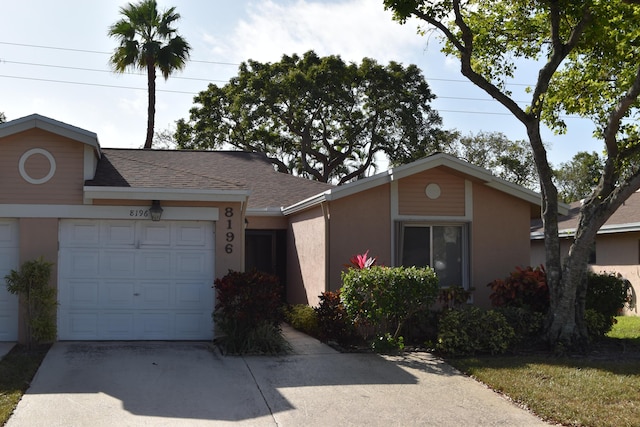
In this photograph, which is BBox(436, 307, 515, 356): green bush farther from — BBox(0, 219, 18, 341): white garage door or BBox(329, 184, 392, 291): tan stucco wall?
BBox(0, 219, 18, 341): white garage door

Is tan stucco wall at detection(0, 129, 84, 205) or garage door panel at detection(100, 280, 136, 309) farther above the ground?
tan stucco wall at detection(0, 129, 84, 205)

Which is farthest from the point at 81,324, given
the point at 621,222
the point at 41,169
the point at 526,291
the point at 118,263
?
the point at 621,222

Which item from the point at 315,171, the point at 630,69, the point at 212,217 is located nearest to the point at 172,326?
the point at 212,217

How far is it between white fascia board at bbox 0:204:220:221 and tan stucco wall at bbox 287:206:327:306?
2.99 metres

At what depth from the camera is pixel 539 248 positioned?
22.8 m

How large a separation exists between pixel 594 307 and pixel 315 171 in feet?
75.0

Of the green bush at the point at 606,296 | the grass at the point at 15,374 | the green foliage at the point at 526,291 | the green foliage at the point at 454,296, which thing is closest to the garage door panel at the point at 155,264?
the grass at the point at 15,374

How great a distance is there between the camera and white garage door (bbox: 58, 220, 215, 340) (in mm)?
11711

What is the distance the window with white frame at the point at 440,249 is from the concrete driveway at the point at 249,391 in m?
3.63

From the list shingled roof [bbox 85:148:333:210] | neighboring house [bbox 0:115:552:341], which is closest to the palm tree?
shingled roof [bbox 85:148:333:210]

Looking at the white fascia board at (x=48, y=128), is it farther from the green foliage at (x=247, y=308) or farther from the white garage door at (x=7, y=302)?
the green foliage at (x=247, y=308)

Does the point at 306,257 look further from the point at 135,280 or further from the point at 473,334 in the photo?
the point at 473,334

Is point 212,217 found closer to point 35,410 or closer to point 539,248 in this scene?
point 35,410

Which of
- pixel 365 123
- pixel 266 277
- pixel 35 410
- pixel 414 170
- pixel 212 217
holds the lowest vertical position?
pixel 35 410
